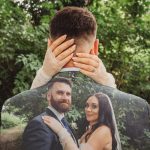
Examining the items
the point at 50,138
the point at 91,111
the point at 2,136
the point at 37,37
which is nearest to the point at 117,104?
the point at 91,111

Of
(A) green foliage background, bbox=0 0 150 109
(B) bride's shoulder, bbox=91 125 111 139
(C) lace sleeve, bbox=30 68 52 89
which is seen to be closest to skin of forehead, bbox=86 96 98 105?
(B) bride's shoulder, bbox=91 125 111 139

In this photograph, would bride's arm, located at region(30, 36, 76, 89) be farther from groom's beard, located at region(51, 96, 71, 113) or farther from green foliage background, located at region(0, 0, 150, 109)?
green foliage background, located at region(0, 0, 150, 109)

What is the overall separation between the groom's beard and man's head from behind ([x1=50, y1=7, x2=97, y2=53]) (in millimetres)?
256

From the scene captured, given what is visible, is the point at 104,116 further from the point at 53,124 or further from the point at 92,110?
the point at 53,124

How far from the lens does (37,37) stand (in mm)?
3971

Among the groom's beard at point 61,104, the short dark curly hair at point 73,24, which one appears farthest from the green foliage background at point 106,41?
the groom's beard at point 61,104

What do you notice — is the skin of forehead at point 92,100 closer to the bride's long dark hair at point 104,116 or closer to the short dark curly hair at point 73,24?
the bride's long dark hair at point 104,116

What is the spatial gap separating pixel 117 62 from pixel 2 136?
2.34m

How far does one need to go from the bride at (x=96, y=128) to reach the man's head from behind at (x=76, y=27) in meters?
0.26

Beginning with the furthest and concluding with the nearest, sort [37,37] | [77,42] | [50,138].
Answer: [37,37], [77,42], [50,138]

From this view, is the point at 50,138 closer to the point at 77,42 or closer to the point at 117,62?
the point at 77,42

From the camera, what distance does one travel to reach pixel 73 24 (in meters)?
1.99

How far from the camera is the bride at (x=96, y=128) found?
1.85 m

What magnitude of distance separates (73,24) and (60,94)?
33cm
